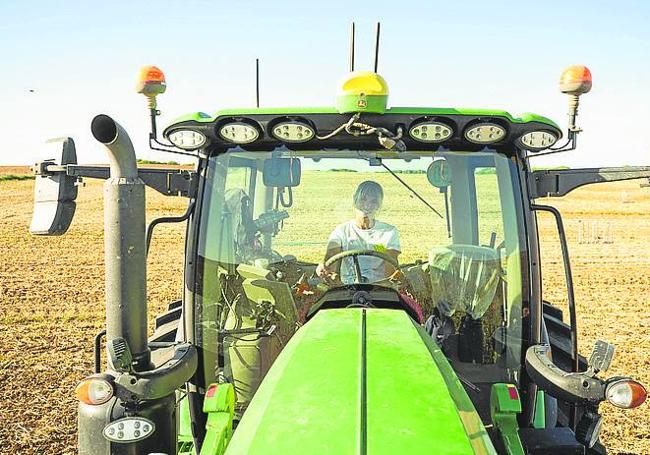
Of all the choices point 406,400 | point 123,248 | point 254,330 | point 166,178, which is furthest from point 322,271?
point 406,400

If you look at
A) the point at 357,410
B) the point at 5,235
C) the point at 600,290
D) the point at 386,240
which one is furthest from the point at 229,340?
the point at 5,235

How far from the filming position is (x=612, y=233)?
19156 millimetres

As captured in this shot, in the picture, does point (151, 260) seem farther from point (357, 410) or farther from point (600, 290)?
point (357, 410)

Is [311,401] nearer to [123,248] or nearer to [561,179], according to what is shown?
[123,248]

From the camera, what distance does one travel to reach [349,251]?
2896mm

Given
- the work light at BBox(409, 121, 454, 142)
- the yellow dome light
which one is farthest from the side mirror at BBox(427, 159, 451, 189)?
the yellow dome light

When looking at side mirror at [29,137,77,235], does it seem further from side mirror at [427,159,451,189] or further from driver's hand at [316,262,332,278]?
side mirror at [427,159,451,189]

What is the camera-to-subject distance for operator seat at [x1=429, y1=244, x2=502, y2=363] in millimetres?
3037

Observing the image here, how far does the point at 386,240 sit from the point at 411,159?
40cm

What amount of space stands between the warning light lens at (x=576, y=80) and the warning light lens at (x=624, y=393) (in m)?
1.28

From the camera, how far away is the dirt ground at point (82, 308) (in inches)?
213

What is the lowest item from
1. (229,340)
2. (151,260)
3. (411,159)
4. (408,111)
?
(151,260)

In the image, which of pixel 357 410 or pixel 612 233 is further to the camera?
pixel 612 233

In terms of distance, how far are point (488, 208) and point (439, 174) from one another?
285 millimetres
